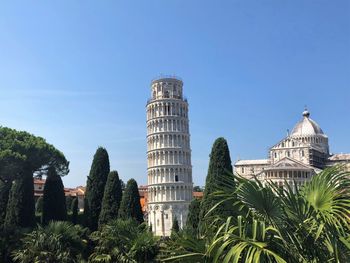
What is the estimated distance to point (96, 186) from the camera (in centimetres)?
4128

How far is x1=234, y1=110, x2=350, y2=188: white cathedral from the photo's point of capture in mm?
93000

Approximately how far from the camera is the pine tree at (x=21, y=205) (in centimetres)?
3616

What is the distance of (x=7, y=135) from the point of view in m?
47.8

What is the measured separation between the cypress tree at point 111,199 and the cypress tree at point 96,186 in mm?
2599

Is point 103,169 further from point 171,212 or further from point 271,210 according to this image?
point 171,212

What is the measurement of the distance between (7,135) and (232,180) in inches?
1703

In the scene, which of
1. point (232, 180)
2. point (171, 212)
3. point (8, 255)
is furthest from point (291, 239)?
point (171, 212)

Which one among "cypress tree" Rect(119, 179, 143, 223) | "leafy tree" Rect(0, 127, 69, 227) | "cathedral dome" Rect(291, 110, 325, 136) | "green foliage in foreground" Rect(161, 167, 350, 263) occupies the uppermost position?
"cathedral dome" Rect(291, 110, 325, 136)

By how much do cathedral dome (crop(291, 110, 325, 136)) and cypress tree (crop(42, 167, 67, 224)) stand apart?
8517cm

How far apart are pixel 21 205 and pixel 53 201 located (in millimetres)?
3088

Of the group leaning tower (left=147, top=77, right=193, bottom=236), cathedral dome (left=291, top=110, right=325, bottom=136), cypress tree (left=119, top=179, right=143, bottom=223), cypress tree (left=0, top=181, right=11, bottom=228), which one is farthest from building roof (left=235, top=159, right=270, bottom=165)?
cypress tree (left=0, top=181, right=11, bottom=228)

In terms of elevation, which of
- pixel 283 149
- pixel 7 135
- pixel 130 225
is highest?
pixel 283 149

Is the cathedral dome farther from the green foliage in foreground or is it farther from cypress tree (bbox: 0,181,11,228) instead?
the green foliage in foreground

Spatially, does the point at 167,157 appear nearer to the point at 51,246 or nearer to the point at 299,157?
the point at 299,157
